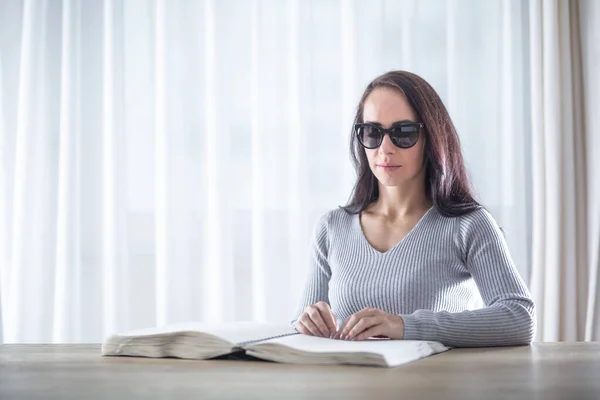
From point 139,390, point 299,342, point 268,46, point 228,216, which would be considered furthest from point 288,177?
point 139,390

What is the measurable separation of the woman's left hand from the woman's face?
417mm

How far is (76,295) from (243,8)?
4.40ft

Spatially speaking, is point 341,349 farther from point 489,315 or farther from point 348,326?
point 489,315

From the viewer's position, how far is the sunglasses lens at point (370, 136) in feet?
5.50

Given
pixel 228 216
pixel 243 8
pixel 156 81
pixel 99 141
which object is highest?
pixel 243 8

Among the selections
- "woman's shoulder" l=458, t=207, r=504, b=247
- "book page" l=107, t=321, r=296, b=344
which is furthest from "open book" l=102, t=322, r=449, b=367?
"woman's shoulder" l=458, t=207, r=504, b=247

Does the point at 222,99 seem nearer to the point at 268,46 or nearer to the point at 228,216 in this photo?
the point at 268,46

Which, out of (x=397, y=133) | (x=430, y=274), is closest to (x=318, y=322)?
(x=430, y=274)

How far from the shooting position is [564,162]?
302 centimetres

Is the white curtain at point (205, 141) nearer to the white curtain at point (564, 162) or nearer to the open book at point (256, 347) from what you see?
the white curtain at point (564, 162)

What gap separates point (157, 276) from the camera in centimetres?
310

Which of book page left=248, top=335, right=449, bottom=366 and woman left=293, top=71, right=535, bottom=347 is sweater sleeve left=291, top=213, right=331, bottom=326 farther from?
book page left=248, top=335, right=449, bottom=366

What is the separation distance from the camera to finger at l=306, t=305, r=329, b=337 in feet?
4.66

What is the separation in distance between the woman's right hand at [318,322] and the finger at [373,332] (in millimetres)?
68
